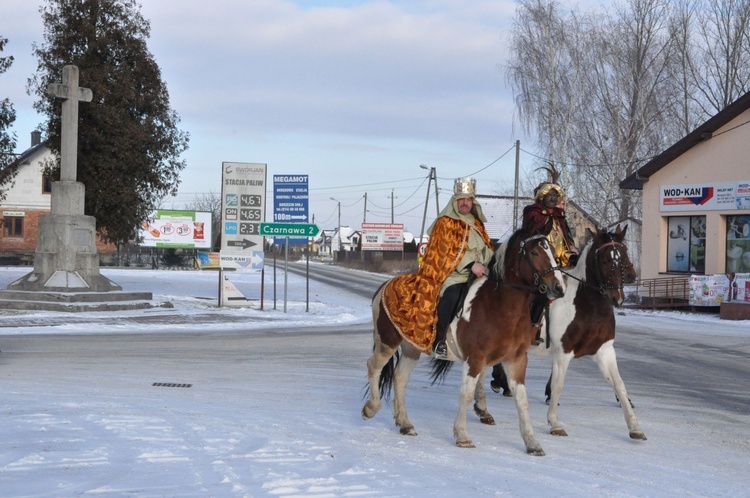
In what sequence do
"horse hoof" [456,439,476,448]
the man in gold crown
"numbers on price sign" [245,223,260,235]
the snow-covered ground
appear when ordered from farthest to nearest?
"numbers on price sign" [245,223,260,235] → the man in gold crown → "horse hoof" [456,439,476,448] → the snow-covered ground

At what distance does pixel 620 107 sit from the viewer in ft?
143

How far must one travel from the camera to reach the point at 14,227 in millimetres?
62906

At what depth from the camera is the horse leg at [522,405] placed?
23.8ft

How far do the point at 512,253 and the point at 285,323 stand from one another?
15.9m

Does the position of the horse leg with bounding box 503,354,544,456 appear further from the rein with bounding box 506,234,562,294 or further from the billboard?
the billboard

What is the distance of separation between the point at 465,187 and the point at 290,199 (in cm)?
1892

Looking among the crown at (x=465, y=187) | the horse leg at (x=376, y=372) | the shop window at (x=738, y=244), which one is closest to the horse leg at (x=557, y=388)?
the horse leg at (x=376, y=372)

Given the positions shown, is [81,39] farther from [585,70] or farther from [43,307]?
[585,70]

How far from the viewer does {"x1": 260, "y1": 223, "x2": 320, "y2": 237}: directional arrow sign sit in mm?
25516

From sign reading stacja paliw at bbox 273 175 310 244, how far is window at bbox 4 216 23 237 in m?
42.1

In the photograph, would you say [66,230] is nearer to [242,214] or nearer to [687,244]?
[242,214]

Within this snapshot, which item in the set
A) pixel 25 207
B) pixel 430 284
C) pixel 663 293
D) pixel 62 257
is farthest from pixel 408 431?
pixel 25 207

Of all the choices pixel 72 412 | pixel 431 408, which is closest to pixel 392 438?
pixel 431 408

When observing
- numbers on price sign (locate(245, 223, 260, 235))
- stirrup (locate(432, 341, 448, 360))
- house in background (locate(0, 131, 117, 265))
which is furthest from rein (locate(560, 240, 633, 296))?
house in background (locate(0, 131, 117, 265))
